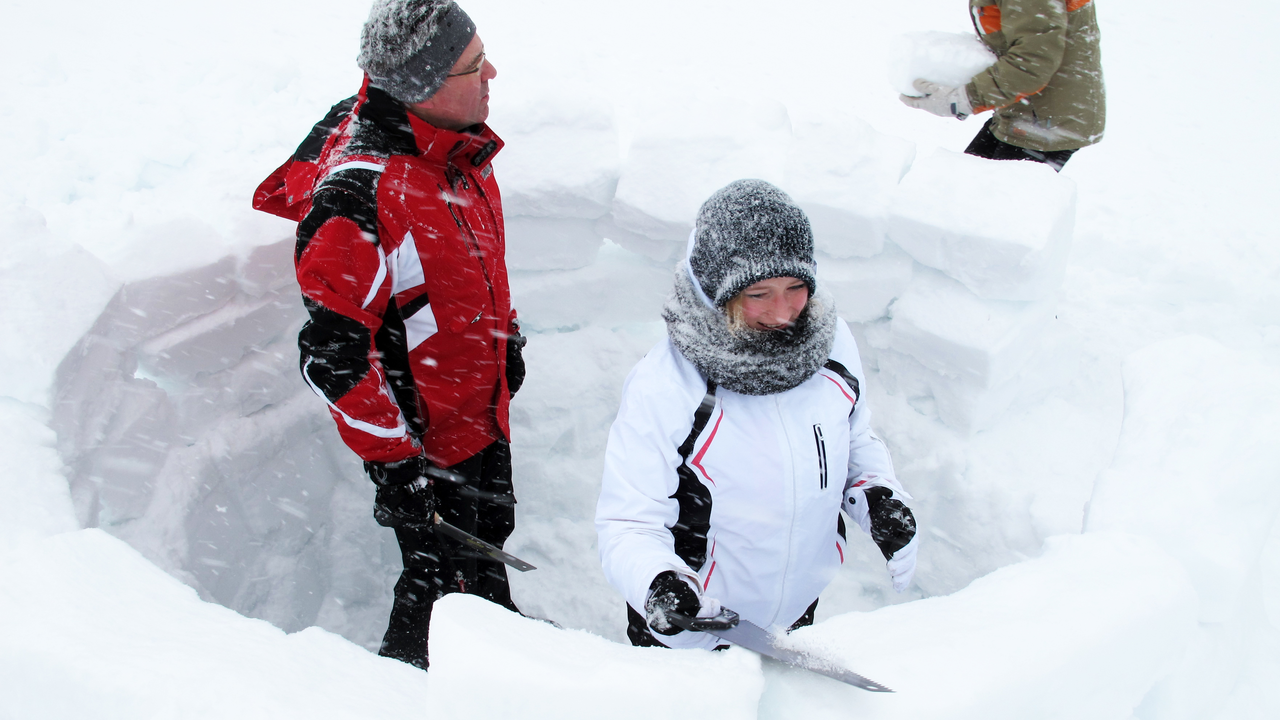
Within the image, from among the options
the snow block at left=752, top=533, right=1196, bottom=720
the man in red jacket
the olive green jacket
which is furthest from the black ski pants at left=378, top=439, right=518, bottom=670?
the olive green jacket

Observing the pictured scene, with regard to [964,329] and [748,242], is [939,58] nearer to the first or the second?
[964,329]

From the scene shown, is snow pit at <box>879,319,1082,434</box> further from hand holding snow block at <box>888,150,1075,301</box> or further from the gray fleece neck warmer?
the gray fleece neck warmer

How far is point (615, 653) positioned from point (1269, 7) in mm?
9740

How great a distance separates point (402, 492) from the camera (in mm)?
1805

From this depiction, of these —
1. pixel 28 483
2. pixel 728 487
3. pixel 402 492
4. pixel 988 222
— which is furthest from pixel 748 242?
pixel 28 483

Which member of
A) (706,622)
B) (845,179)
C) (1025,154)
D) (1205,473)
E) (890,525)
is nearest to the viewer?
(706,622)

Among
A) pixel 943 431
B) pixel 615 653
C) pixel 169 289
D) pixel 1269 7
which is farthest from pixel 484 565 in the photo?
pixel 1269 7

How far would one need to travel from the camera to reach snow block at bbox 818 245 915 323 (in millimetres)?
2553

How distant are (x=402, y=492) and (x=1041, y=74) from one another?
2441 mm

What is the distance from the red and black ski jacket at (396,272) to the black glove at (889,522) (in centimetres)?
106

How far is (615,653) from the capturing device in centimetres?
96

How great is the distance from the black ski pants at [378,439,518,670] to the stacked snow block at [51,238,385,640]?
21.9 inches

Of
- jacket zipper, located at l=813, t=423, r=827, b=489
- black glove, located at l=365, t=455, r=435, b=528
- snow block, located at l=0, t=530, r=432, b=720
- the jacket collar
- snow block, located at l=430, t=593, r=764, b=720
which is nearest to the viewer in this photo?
snow block, located at l=430, t=593, r=764, b=720

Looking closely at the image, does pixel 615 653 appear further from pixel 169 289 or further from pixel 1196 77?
pixel 1196 77
